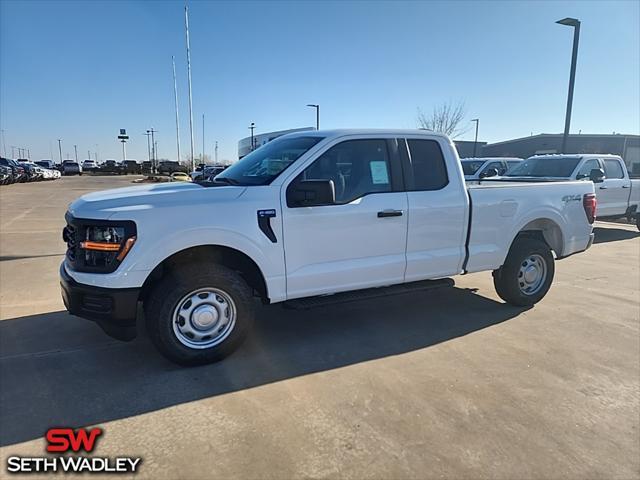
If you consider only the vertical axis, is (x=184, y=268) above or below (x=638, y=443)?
above

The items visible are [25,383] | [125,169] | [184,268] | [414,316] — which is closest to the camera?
[25,383]

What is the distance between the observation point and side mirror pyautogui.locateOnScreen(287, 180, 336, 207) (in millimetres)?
3652

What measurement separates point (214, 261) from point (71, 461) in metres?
1.78

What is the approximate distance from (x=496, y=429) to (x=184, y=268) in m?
2.61

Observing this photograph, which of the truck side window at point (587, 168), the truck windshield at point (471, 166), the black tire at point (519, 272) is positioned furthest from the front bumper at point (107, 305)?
the truck windshield at point (471, 166)

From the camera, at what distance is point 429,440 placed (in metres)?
2.78

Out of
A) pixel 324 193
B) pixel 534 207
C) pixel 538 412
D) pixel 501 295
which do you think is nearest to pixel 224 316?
pixel 324 193

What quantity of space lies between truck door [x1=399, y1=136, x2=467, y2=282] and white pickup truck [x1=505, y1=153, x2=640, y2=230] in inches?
283

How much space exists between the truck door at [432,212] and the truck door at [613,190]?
28.3 feet

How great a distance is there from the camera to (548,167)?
444 inches

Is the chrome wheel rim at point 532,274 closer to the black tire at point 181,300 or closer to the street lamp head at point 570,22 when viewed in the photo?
the black tire at point 181,300

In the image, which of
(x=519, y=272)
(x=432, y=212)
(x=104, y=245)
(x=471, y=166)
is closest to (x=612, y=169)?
(x=471, y=166)

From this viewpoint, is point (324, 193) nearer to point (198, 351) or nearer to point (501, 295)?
point (198, 351)

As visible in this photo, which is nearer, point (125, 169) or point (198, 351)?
point (198, 351)
